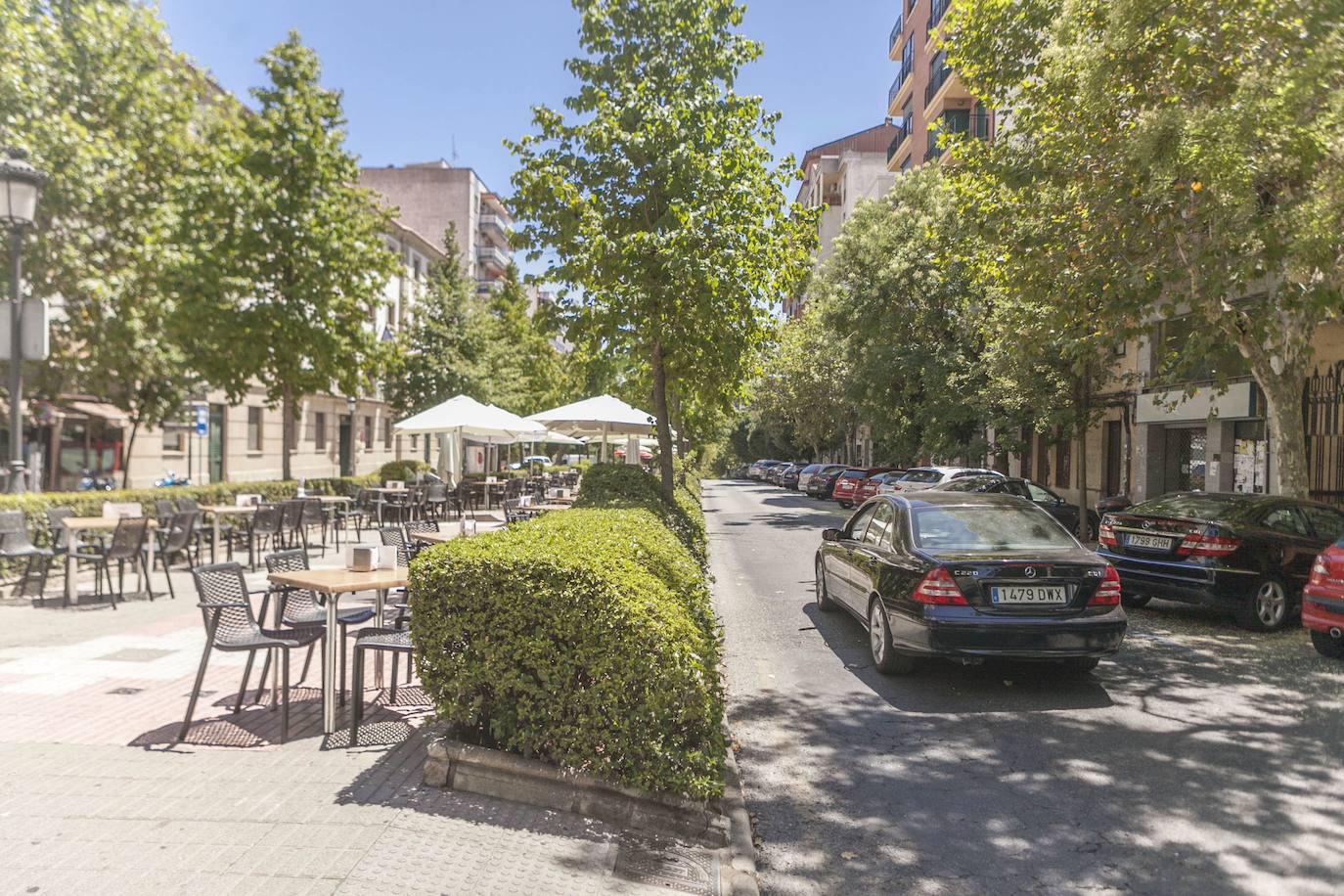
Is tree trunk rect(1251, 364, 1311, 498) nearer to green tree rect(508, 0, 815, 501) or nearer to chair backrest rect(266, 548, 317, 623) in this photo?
green tree rect(508, 0, 815, 501)

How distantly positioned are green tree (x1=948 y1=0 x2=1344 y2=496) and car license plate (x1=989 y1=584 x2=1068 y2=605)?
5319mm

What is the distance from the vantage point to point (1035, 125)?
12953 millimetres

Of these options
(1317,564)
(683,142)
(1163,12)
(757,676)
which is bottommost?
(757,676)

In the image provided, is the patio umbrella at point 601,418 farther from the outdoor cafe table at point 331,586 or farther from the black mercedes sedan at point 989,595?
the outdoor cafe table at point 331,586

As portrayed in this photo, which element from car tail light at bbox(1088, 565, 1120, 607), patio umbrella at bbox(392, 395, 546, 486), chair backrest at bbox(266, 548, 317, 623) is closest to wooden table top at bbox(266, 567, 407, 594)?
chair backrest at bbox(266, 548, 317, 623)

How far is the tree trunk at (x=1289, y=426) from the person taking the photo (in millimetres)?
12422

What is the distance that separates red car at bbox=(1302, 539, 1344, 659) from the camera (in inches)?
320

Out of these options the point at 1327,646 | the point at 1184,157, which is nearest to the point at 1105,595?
the point at 1327,646

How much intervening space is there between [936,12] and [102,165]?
1377 inches

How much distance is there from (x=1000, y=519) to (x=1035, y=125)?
7.25 m

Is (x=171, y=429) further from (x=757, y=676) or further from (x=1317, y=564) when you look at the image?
(x=1317, y=564)

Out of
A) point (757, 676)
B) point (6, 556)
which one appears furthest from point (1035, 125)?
point (6, 556)

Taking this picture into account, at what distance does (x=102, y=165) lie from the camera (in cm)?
1733

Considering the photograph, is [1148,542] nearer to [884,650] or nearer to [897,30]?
[884,650]
